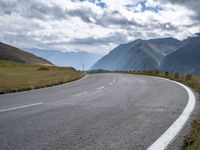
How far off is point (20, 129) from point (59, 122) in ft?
3.53

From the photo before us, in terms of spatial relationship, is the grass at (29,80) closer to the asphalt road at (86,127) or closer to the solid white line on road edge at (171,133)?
the asphalt road at (86,127)

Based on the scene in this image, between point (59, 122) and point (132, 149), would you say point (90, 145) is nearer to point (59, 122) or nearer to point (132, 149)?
point (132, 149)

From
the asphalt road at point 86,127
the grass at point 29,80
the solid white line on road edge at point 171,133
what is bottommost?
the grass at point 29,80

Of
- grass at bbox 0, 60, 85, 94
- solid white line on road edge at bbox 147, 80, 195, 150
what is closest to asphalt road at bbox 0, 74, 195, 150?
solid white line on road edge at bbox 147, 80, 195, 150

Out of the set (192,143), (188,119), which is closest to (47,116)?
(188,119)

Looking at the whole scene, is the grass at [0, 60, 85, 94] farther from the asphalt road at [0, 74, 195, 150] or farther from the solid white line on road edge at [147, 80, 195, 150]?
the solid white line on road edge at [147, 80, 195, 150]

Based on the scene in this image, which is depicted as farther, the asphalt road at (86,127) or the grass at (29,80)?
the grass at (29,80)

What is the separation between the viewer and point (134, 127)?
278 inches

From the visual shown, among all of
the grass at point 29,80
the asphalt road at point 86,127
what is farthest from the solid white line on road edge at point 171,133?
the grass at point 29,80

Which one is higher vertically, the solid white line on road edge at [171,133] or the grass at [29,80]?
the solid white line on road edge at [171,133]

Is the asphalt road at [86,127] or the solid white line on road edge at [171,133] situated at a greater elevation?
the asphalt road at [86,127]

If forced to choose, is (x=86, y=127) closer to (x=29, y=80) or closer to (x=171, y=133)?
(x=171, y=133)

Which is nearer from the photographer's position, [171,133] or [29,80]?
[171,133]

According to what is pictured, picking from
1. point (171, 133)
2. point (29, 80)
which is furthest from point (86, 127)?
point (29, 80)
